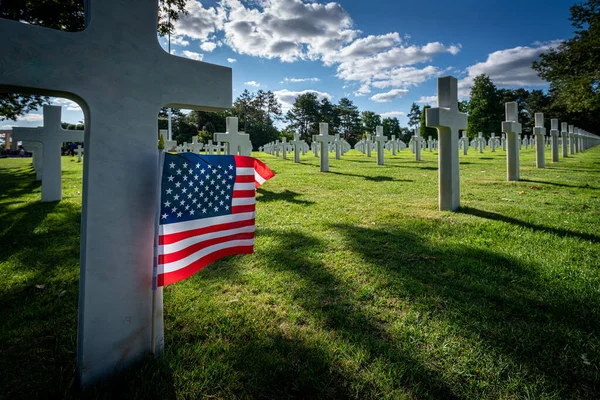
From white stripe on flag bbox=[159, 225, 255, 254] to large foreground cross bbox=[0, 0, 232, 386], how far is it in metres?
0.14

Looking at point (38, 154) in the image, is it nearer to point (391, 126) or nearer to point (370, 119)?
point (370, 119)

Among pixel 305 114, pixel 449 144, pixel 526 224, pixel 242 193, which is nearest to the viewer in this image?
pixel 242 193

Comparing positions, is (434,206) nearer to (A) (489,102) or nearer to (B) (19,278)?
(B) (19,278)

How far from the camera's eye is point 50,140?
7.02 metres

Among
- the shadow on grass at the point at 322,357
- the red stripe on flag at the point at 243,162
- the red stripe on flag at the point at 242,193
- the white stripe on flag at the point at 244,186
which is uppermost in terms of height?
the red stripe on flag at the point at 243,162

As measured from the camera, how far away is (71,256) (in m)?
3.57

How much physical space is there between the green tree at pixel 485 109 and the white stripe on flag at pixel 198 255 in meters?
63.6

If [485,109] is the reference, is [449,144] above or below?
below

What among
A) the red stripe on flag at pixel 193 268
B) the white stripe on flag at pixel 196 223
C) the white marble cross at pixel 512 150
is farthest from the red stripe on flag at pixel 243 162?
the white marble cross at pixel 512 150

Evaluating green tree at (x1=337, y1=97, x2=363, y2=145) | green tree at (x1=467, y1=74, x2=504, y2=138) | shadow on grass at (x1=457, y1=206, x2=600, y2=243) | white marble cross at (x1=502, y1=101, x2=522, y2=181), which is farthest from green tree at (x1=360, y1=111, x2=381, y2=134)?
shadow on grass at (x1=457, y1=206, x2=600, y2=243)

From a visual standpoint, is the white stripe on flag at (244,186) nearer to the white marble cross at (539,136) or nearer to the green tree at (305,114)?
the white marble cross at (539,136)

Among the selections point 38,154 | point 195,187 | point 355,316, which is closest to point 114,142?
point 195,187

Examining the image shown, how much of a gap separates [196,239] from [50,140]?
7.46m

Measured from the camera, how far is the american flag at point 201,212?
173 centimetres
